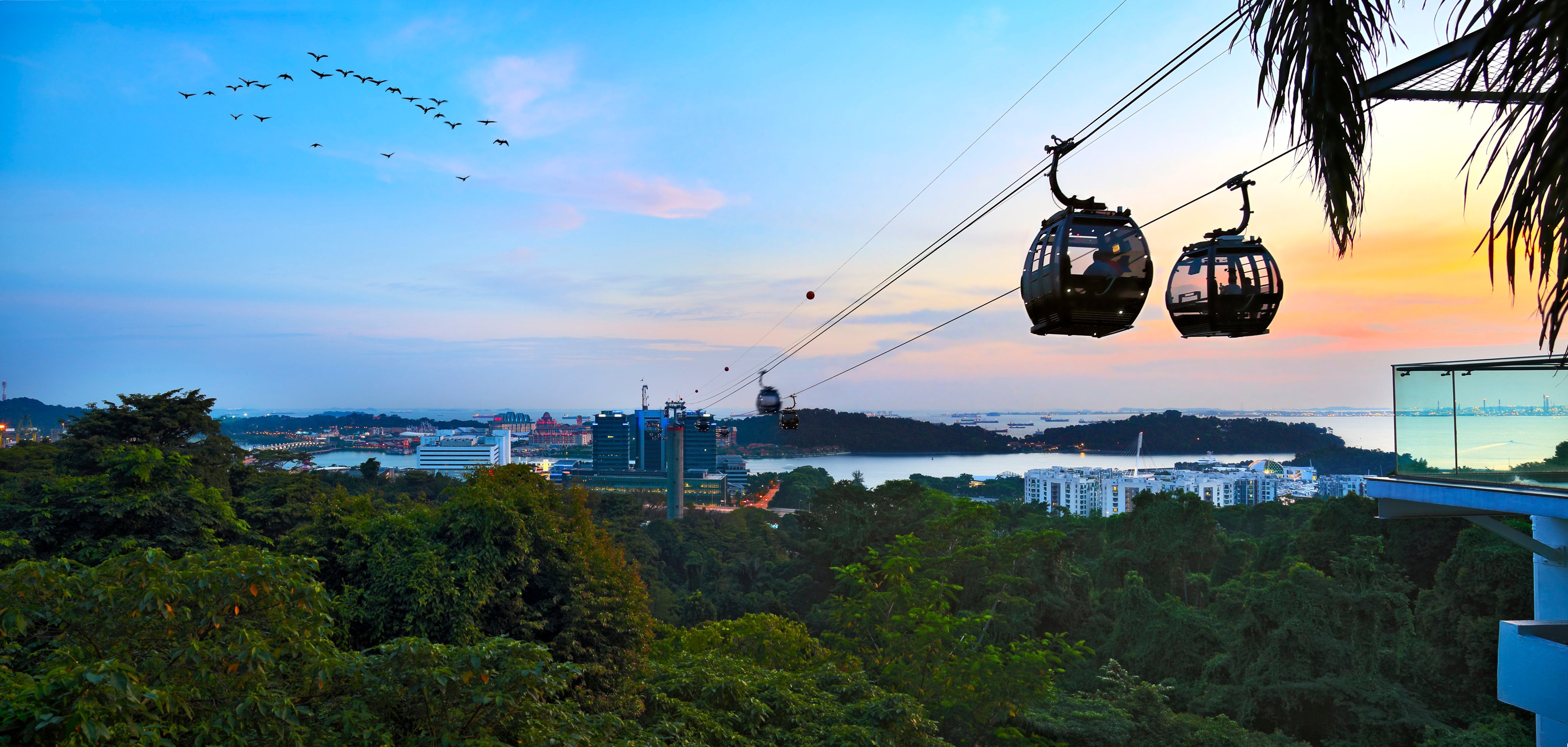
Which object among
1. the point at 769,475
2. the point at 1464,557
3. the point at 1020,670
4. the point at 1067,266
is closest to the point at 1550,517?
the point at 1067,266

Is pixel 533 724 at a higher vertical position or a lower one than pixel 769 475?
higher

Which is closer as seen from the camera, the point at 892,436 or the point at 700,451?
the point at 700,451

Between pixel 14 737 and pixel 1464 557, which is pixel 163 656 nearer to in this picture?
pixel 14 737

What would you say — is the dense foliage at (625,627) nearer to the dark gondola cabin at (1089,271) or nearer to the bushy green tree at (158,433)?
the bushy green tree at (158,433)

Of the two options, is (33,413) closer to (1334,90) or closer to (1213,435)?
(1334,90)

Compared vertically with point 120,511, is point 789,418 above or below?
above

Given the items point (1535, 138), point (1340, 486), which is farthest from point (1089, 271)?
point (1340, 486)

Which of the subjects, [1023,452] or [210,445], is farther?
[1023,452]
